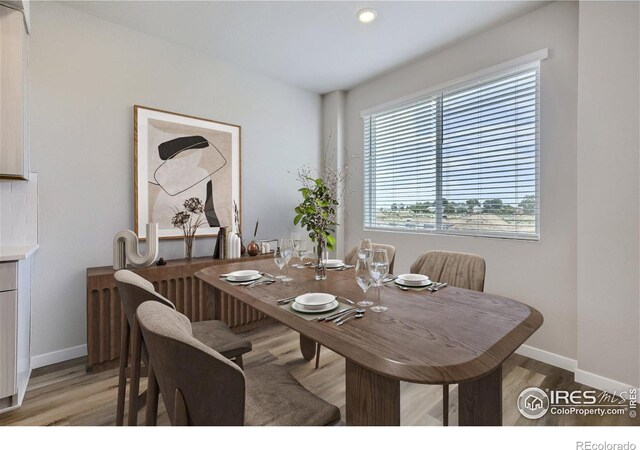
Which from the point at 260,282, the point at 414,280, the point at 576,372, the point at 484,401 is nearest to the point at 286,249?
the point at 260,282

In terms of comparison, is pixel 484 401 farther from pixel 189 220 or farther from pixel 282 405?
pixel 189 220

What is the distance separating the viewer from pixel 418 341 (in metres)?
0.90

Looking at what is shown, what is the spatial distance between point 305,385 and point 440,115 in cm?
260

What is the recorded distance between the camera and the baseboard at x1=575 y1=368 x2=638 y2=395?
1.82 metres

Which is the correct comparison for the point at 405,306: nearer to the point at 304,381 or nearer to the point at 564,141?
A: the point at 304,381

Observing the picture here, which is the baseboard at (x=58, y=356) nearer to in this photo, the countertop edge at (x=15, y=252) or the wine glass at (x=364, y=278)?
the countertop edge at (x=15, y=252)

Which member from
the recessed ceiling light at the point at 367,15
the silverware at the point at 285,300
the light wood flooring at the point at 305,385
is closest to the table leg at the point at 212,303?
the light wood flooring at the point at 305,385

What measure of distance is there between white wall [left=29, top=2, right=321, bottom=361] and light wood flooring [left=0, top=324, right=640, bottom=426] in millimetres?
412

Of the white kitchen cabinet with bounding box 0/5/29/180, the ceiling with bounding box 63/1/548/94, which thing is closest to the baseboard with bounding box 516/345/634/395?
the ceiling with bounding box 63/1/548/94

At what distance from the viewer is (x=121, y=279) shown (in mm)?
1249

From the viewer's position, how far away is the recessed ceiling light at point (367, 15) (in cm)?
228

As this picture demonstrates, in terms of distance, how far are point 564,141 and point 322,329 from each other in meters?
2.29

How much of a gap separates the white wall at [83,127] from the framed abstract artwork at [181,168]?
91mm

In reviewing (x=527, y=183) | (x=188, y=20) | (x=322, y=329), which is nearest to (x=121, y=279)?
(x=322, y=329)
